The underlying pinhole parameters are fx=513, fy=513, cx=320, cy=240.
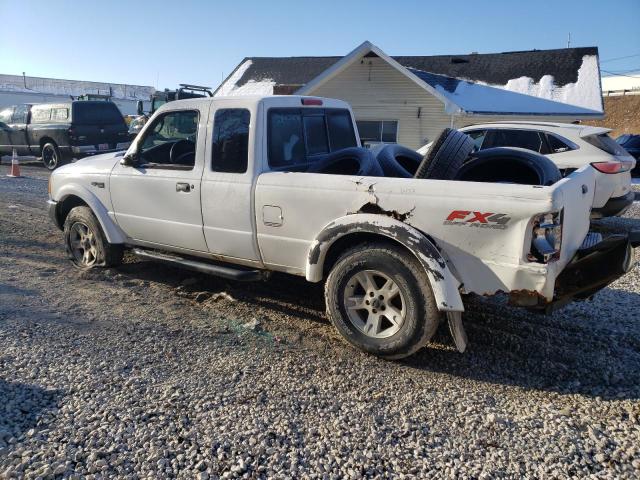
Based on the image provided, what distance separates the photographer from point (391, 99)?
18.6 meters

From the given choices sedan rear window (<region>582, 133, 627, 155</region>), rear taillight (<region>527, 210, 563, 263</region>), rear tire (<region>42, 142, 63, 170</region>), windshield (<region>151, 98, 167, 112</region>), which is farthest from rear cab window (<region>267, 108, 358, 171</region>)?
windshield (<region>151, 98, 167, 112</region>)

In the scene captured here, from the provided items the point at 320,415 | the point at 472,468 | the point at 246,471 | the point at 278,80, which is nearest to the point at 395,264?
the point at 320,415

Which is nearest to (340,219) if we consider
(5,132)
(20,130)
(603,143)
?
(603,143)

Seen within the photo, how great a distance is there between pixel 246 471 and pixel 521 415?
172 cm

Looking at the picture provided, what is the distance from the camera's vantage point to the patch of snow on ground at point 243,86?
23812 mm

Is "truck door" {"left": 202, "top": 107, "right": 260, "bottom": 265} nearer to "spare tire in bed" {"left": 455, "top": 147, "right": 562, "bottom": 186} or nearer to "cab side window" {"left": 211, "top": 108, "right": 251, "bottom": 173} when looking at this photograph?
"cab side window" {"left": 211, "top": 108, "right": 251, "bottom": 173}

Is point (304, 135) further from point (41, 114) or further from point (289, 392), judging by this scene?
point (41, 114)

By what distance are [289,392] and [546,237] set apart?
193 cm

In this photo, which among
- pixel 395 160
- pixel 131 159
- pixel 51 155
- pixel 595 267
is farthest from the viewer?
pixel 51 155

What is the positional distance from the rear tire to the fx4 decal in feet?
51.5

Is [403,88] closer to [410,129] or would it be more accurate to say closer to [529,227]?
[410,129]

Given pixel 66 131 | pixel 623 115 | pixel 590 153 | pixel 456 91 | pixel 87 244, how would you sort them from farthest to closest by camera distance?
pixel 623 115
pixel 456 91
pixel 66 131
pixel 590 153
pixel 87 244

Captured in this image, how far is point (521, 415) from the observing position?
317 cm

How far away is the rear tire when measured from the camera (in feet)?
52.8
